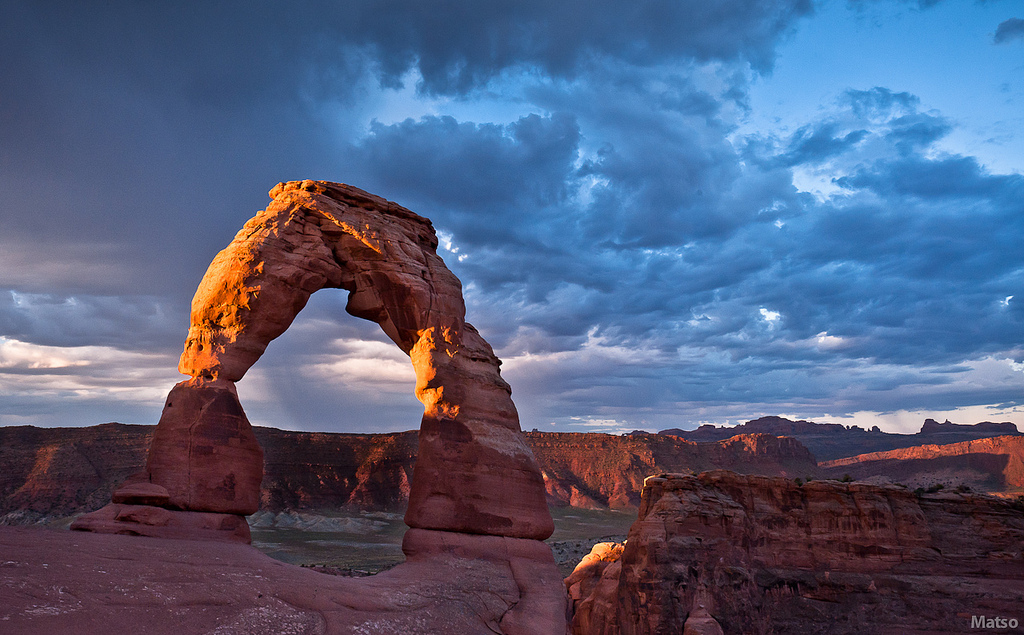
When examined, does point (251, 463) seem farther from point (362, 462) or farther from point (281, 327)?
point (362, 462)

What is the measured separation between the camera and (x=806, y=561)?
17047 millimetres

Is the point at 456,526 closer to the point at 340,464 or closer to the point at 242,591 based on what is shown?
the point at 242,591

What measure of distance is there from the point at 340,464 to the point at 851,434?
125m

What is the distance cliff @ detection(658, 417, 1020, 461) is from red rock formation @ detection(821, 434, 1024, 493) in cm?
3319

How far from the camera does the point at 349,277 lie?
1856 cm

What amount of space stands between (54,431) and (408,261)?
66018 millimetres

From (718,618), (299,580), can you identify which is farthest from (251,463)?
(718,618)

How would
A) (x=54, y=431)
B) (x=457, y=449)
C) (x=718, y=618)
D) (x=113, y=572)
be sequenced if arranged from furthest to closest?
(x=54, y=431) < (x=457, y=449) < (x=718, y=618) < (x=113, y=572)

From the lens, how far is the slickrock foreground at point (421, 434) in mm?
13938

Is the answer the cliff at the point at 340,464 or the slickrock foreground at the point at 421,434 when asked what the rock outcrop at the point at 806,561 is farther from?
the cliff at the point at 340,464

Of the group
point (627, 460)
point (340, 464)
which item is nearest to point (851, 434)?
point (627, 460)

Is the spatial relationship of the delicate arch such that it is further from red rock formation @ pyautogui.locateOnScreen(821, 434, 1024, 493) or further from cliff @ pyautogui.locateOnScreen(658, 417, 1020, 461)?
cliff @ pyautogui.locateOnScreen(658, 417, 1020, 461)

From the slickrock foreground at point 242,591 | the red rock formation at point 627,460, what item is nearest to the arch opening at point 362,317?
the slickrock foreground at point 242,591

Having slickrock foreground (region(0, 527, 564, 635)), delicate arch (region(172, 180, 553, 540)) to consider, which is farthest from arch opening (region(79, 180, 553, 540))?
slickrock foreground (region(0, 527, 564, 635))
